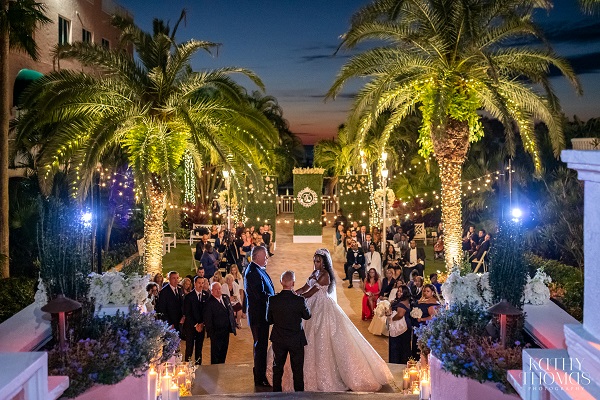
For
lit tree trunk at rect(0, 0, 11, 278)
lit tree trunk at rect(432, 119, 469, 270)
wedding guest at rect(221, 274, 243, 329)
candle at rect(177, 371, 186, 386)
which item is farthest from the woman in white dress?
lit tree trunk at rect(0, 0, 11, 278)

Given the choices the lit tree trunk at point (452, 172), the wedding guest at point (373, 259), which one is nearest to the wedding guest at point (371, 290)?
the lit tree trunk at point (452, 172)

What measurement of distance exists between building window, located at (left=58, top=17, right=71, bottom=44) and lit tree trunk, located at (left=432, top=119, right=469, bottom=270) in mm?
18725

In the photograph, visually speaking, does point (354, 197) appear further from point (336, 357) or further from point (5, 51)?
point (336, 357)

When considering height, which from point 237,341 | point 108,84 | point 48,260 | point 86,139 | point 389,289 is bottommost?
point 237,341

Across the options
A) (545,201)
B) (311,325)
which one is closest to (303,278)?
(545,201)

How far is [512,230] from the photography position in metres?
6.51

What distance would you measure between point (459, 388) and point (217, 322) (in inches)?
190

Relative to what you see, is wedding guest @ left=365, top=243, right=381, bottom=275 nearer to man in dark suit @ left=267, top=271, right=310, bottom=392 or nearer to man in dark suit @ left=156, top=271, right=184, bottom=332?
man in dark suit @ left=156, top=271, right=184, bottom=332

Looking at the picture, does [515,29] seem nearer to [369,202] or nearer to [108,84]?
[108,84]

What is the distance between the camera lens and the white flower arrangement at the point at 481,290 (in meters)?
7.08

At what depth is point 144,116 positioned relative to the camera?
14.3m

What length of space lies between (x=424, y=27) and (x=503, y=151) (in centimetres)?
1390

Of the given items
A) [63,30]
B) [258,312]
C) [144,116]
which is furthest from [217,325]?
[63,30]

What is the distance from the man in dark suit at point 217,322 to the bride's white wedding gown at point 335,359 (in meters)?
1.15
